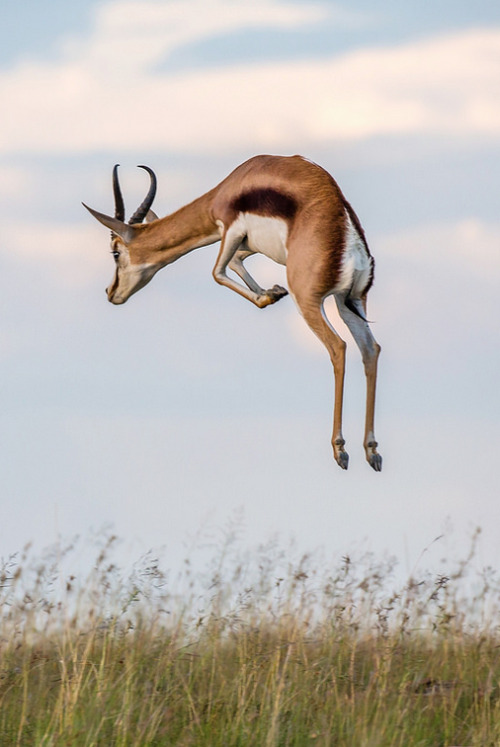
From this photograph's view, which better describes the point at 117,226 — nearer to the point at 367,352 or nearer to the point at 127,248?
the point at 127,248

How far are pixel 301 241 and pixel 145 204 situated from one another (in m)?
3.23

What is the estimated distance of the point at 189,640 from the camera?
347 inches

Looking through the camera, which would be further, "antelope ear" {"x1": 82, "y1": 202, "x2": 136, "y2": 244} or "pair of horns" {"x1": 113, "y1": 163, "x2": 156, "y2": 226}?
"pair of horns" {"x1": 113, "y1": 163, "x2": 156, "y2": 226}

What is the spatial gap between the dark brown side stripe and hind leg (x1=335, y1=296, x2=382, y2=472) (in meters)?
1.03

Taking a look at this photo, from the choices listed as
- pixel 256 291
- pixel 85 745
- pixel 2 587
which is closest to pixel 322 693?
pixel 85 745

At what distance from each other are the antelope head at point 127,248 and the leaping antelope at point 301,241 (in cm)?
70

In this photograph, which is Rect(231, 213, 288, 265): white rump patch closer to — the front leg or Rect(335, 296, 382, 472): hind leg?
the front leg

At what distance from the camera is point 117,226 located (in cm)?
1255

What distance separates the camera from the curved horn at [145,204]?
13070mm

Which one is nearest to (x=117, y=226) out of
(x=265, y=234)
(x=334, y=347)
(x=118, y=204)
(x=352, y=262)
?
(x=118, y=204)

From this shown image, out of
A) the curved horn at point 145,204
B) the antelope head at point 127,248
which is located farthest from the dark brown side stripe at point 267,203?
the curved horn at point 145,204

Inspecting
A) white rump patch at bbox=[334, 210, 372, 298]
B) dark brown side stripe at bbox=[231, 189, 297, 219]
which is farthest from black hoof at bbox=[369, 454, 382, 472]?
dark brown side stripe at bbox=[231, 189, 297, 219]

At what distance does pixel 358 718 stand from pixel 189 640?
75.9 inches

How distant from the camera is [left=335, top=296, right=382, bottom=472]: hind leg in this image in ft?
34.3
